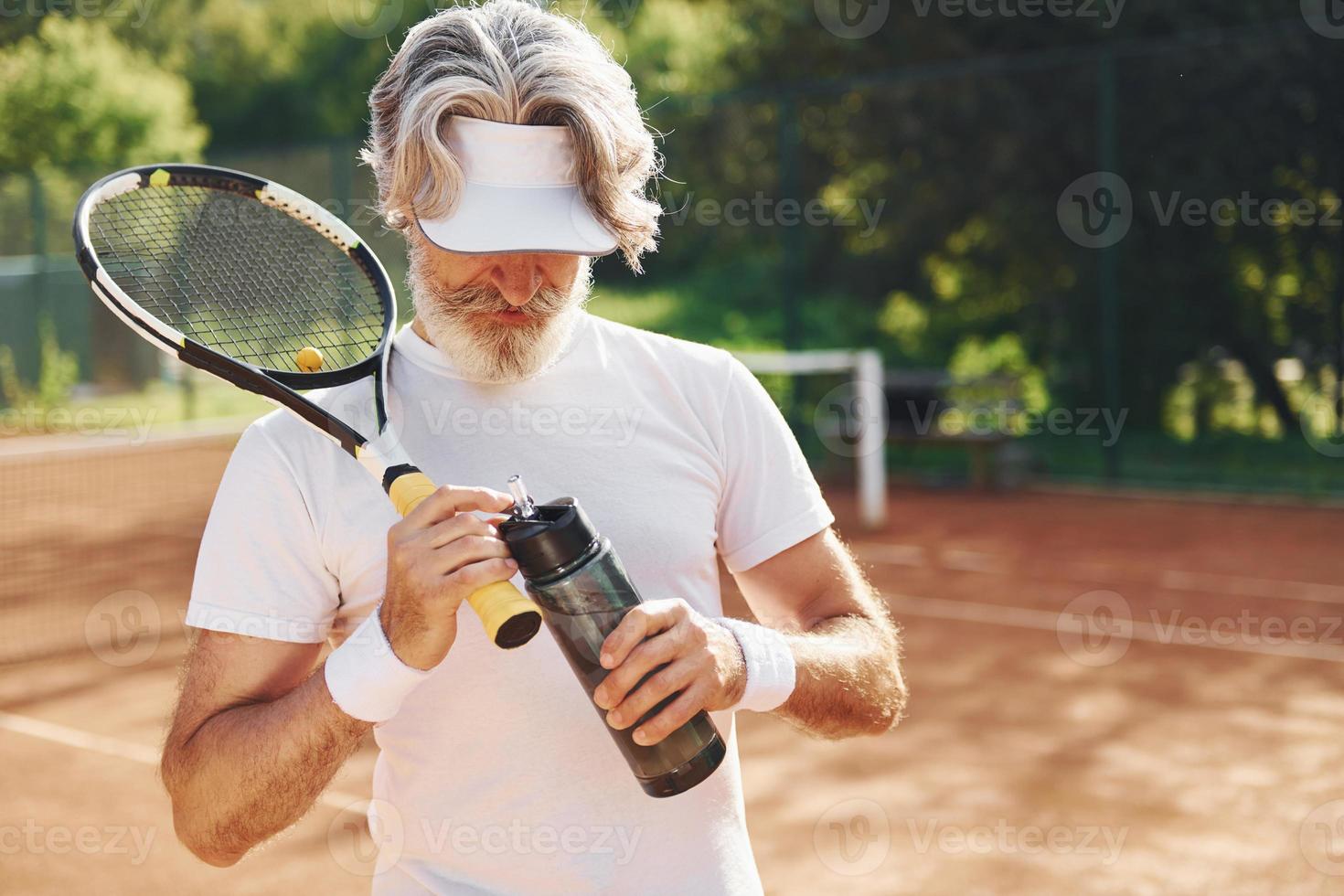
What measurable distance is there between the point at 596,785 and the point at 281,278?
110 cm

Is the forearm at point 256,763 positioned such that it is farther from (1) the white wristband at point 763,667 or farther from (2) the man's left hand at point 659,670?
→ (1) the white wristband at point 763,667

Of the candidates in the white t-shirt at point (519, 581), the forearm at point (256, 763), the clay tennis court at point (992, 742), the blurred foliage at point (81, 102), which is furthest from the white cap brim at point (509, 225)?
the blurred foliage at point (81, 102)

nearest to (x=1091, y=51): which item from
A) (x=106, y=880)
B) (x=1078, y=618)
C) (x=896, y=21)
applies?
(x=896, y=21)

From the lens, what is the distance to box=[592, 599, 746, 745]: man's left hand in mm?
1530

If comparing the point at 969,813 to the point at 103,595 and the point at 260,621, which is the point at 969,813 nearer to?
the point at 260,621

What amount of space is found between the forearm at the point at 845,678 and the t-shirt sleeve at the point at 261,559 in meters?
0.62

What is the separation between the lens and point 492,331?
176 cm

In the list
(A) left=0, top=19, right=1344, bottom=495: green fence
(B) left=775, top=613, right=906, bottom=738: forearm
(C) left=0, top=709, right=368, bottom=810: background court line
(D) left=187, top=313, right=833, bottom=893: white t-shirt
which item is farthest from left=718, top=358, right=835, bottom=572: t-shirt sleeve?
(A) left=0, top=19, right=1344, bottom=495: green fence

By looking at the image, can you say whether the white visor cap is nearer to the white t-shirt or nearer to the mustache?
the mustache

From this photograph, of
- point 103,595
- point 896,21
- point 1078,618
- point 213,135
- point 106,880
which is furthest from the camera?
point 213,135

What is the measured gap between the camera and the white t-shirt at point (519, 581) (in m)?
1.65

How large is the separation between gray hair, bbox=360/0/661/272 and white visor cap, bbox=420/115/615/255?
0.06ft

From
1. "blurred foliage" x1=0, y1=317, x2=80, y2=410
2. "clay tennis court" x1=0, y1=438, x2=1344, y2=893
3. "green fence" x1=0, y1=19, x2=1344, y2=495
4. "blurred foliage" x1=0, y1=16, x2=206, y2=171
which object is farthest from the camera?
"blurred foliage" x1=0, y1=317, x2=80, y2=410

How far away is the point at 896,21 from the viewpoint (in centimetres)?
1437
